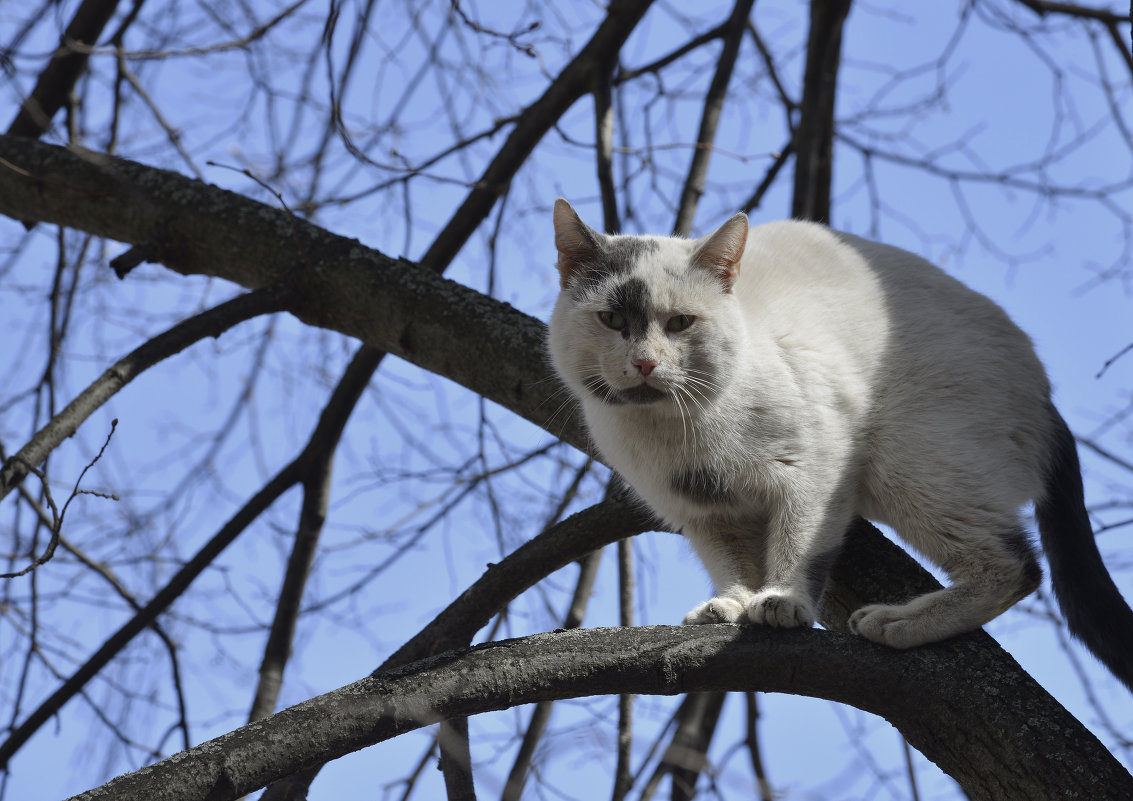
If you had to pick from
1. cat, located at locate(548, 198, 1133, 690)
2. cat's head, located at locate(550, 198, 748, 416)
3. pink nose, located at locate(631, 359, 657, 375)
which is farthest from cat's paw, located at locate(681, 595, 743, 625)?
pink nose, located at locate(631, 359, 657, 375)

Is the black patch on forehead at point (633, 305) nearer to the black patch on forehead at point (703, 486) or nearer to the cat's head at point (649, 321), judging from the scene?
the cat's head at point (649, 321)

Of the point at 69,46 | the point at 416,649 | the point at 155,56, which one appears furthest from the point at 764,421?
the point at 69,46

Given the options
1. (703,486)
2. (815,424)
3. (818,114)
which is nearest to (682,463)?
(703,486)

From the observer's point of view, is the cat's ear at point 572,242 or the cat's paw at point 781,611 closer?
the cat's paw at point 781,611

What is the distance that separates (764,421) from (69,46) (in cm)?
301

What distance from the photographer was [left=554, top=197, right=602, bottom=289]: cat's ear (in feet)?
8.77

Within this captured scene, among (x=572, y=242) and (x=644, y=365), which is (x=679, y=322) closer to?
(x=644, y=365)

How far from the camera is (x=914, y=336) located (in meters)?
2.66

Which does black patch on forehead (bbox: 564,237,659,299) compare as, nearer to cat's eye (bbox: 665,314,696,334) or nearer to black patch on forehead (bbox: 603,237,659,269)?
black patch on forehead (bbox: 603,237,659,269)

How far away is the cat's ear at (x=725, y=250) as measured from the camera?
2576 mm

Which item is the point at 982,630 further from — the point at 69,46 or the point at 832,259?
the point at 69,46

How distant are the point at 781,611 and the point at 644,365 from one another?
25.6 inches

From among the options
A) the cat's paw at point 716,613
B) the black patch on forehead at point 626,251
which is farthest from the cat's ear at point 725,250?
the cat's paw at point 716,613

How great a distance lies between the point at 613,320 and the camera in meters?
2.54
